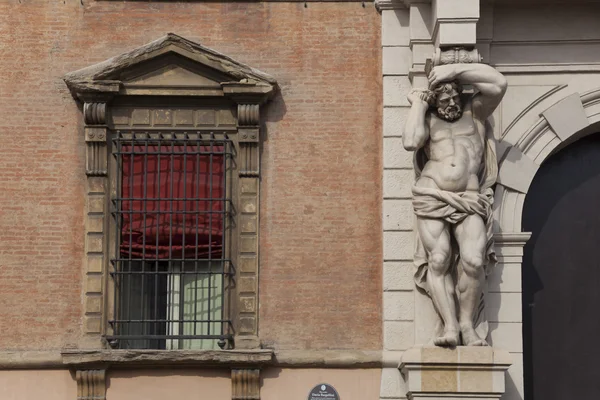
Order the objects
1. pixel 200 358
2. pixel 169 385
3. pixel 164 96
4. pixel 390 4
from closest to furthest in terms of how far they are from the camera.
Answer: pixel 200 358
pixel 169 385
pixel 164 96
pixel 390 4

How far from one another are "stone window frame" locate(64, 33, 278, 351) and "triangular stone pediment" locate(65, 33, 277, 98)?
0.01m

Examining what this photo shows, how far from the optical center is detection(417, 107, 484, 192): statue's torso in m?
15.4

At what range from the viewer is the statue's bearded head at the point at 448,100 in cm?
1544

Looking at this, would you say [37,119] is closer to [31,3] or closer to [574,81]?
[31,3]

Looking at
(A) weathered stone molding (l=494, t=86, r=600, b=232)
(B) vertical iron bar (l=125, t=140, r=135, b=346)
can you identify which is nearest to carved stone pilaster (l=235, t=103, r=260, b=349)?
(B) vertical iron bar (l=125, t=140, r=135, b=346)

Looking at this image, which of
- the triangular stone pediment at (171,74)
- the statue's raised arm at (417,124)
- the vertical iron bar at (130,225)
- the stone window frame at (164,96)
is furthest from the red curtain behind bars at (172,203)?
the statue's raised arm at (417,124)

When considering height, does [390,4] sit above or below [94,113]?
above

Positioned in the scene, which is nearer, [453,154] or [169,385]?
[453,154]

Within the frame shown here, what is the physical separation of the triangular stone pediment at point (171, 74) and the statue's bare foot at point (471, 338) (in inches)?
130

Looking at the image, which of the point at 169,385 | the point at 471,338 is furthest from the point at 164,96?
the point at 471,338

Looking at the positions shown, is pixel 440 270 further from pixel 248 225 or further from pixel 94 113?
pixel 94 113

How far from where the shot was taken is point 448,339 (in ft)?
49.5

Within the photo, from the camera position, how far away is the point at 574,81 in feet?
53.4

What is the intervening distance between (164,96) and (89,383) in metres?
3.14
